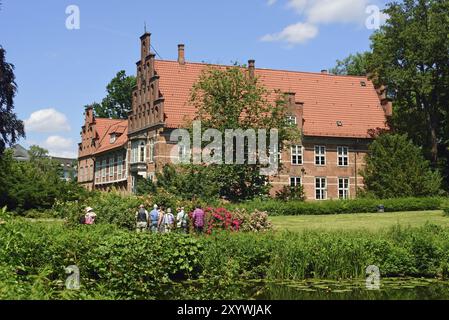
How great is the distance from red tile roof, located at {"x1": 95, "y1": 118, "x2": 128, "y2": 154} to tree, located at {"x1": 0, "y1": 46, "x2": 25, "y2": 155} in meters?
15.2

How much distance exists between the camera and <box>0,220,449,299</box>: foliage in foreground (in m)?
13.9

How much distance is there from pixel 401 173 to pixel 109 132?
1223 inches

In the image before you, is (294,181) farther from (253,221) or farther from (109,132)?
(253,221)

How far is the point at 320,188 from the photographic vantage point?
4778cm

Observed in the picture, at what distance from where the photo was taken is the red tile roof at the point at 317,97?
4650 centimetres

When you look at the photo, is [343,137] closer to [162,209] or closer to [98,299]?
[162,209]

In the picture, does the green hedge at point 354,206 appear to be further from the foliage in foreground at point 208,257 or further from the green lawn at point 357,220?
the foliage in foreground at point 208,257

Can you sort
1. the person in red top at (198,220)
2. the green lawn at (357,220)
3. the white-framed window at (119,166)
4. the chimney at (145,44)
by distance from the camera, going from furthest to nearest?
the white-framed window at (119,166), the chimney at (145,44), the green lawn at (357,220), the person in red top at (198,220)

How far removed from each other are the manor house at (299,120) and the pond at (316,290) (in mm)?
29108

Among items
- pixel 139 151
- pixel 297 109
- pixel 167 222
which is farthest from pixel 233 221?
pixel 297 109

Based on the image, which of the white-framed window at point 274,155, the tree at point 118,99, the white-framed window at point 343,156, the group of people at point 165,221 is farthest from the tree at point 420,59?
the tree at point 118,99

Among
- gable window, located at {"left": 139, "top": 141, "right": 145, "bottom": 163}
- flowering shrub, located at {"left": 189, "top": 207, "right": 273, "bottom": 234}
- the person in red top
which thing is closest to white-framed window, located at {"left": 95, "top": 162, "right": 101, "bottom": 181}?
gable window, located at {"left": 139, "top": 141, "right": 145, "bottom": 163}

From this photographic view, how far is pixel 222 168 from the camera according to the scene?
36406 millimetres
